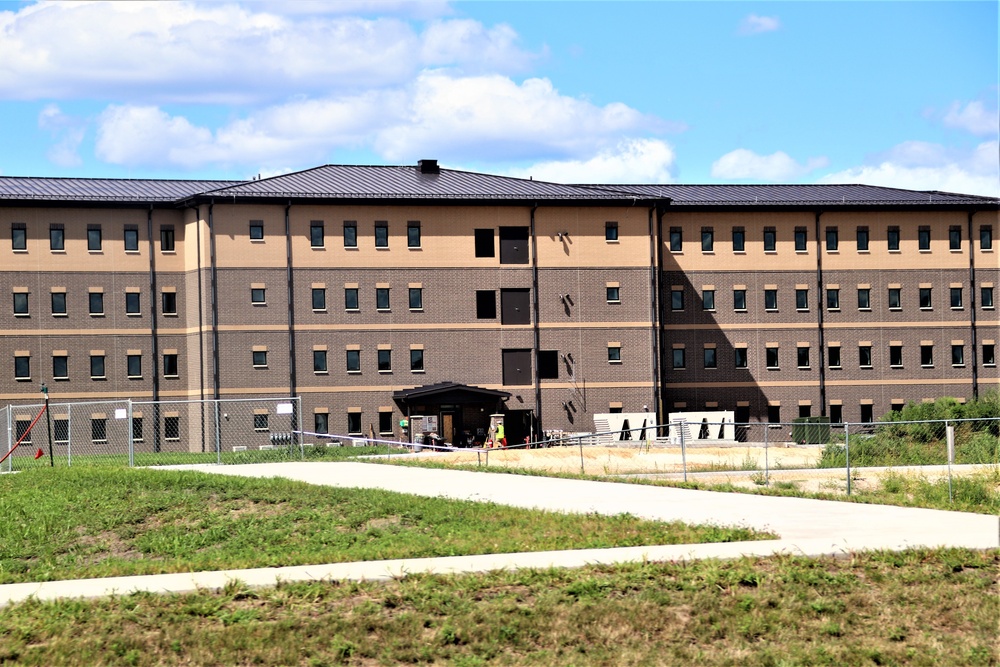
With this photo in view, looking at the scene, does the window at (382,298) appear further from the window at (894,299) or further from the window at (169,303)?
the window at (894,299)

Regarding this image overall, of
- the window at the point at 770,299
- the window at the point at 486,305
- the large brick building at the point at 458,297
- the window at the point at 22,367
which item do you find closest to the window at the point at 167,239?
the large brick building at the point at 458,297

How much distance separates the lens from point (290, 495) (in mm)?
22297

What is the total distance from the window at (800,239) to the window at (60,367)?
36.6 metres

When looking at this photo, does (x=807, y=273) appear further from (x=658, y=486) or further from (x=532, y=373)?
(x=658, y=486)

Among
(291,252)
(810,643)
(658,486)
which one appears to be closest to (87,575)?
(810,643)

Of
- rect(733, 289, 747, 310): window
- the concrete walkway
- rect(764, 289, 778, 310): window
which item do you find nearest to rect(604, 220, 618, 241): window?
rect(733, 289, 747, 310): window

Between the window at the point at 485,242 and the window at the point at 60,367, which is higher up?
the window at the point at 485,242

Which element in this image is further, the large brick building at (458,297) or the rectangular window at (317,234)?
the rectangular window at (317,234)

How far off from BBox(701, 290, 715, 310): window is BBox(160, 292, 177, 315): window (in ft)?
86.4

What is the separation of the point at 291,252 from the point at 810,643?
49.6 meters

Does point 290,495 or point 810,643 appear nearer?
point 810,643

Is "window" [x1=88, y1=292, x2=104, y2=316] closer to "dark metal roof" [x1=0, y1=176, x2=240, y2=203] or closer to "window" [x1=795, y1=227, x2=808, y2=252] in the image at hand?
"dark metal roof" [x1=0, y1=176, x2=240, y2=203]

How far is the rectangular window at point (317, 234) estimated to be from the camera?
59.6m

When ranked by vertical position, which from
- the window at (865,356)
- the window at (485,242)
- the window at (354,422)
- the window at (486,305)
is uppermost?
the window at (485,242)
